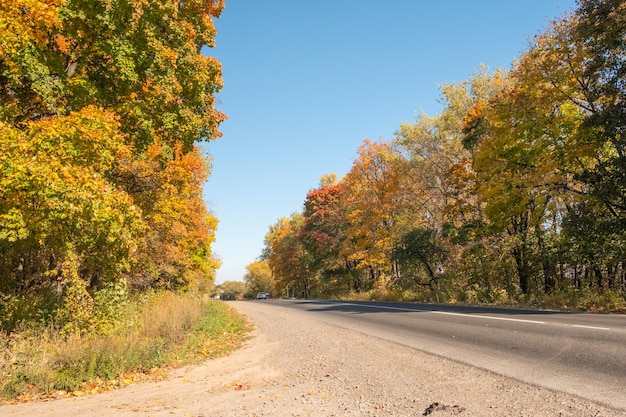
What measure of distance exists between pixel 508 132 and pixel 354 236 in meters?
20.9

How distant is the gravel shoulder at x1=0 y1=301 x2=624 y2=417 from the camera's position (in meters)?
4.90

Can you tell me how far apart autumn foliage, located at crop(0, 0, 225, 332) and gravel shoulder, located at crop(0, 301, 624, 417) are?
3.33 m

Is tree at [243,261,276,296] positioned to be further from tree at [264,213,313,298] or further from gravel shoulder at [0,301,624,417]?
gravel shoulder at [0,301,624,417]

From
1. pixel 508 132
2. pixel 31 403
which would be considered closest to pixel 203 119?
pixel 31 403

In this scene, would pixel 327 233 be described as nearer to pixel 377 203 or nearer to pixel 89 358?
pixel 377 203

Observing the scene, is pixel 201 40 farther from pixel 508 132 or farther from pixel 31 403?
pixel 508 132

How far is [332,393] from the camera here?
5785mm

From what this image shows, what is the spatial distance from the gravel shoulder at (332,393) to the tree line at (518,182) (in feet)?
42.1

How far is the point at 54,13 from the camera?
8.57m

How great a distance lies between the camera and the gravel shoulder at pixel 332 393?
4.90 meters

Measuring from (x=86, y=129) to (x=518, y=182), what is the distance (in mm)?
17793

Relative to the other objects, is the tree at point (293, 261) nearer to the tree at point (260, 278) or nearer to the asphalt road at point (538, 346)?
the tree at point (260, 278)

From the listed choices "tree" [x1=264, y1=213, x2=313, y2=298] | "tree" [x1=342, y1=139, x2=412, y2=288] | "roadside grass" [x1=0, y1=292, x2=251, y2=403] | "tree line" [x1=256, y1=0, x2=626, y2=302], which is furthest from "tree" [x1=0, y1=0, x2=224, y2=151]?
"tree" [x1=264, y1=213, x2=313, y2=298]

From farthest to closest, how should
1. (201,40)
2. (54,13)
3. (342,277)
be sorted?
1. (342,277)
2. (201,40)
3. (54,13)
